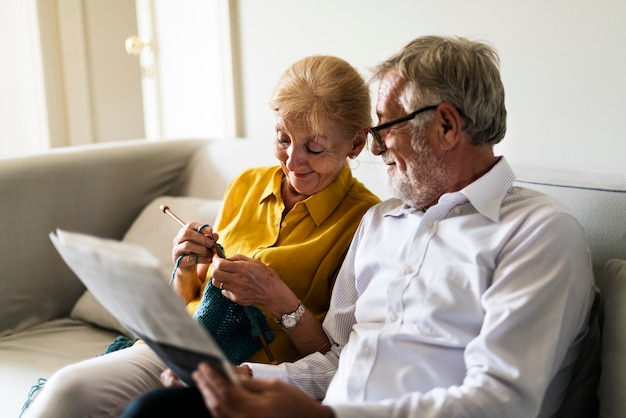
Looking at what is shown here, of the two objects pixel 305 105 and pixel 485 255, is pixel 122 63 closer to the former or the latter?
pixel 305 105

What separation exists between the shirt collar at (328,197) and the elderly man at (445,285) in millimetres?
144

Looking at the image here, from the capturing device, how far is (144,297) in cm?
102

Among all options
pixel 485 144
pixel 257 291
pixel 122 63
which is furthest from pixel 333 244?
pixel 122 63

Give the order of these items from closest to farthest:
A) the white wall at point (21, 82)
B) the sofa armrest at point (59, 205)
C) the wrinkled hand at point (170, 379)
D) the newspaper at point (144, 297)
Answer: the newspaper at point (144, 297), the wrinkled hand at point (170, 379), the sofa armrest at point (59, 205), the white wall at point (21, 82)

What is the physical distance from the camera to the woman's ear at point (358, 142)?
5.41 ft

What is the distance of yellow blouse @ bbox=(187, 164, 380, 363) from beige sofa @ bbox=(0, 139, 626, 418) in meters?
0.26

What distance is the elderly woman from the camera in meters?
1.48

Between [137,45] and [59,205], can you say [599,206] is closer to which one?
[59,205]

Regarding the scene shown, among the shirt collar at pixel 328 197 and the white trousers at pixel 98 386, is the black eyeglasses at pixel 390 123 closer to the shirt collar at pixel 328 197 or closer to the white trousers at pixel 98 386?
the shirt collar at pixel 328 197

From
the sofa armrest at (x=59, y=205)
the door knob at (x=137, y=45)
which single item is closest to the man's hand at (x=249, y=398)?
the sofa armrest at (x=59, y=205)

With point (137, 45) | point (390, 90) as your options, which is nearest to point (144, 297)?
point (390, 90)

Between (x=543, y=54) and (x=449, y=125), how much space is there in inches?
20.0

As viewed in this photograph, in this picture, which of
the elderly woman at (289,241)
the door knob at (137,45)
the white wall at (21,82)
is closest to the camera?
the elderly woman at (289,241)

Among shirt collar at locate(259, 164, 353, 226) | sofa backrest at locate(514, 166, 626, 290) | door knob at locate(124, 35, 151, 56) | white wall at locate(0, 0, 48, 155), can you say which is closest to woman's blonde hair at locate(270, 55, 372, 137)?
shirt collar at locate(259, 164, 353, 226)
